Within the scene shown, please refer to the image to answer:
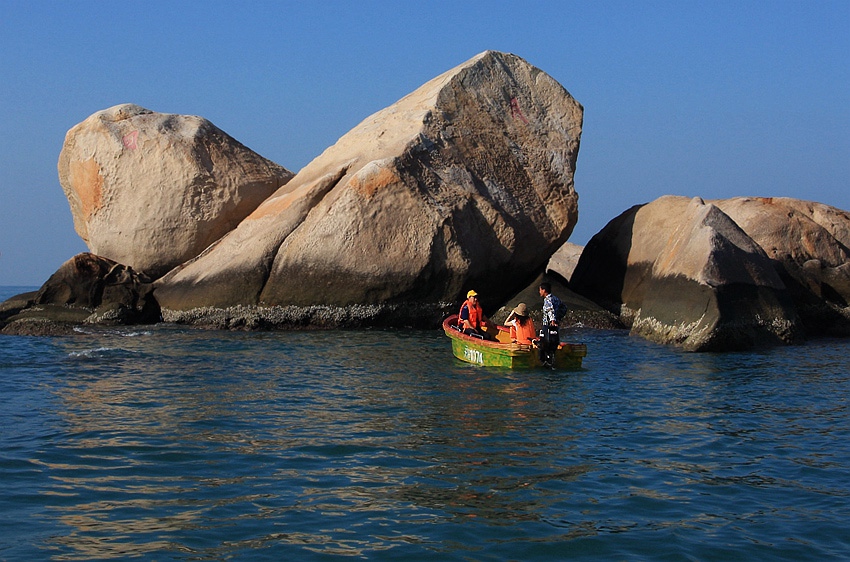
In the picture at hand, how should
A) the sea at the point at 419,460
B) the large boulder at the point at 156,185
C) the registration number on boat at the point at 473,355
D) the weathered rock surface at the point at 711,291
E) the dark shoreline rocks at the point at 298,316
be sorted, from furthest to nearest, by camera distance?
the large boulder at the point at 156,185
the dark shoreline rocks at the point at 298,316
the weathered rock surface at the point at 711,291
the registration number on boat at the point at 473,355
the sea at the point at 419,460

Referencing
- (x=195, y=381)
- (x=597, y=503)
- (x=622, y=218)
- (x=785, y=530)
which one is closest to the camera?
(x=785, y=530)

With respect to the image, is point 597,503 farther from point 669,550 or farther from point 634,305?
point 634,305

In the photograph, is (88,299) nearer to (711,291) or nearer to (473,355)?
(473,355)

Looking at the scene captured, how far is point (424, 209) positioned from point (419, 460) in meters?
13.4

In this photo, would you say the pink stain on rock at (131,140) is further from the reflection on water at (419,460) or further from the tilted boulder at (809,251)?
the tilted boulder at (809,251)

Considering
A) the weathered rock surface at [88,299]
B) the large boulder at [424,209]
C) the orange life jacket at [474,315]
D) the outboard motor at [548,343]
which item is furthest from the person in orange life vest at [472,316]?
the weathered rock surface at [88,299]

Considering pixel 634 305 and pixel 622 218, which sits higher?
pixel 622 218

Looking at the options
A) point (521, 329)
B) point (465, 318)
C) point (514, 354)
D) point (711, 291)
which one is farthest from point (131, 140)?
point (711, 291)

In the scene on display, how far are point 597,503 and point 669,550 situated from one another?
1250 millimetres

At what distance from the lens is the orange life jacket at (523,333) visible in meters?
16.8

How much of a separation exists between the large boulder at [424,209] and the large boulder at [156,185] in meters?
1.20

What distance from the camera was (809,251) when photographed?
2466cm

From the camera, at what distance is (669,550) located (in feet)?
24.2

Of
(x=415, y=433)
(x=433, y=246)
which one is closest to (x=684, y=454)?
(x=415, y=433)
